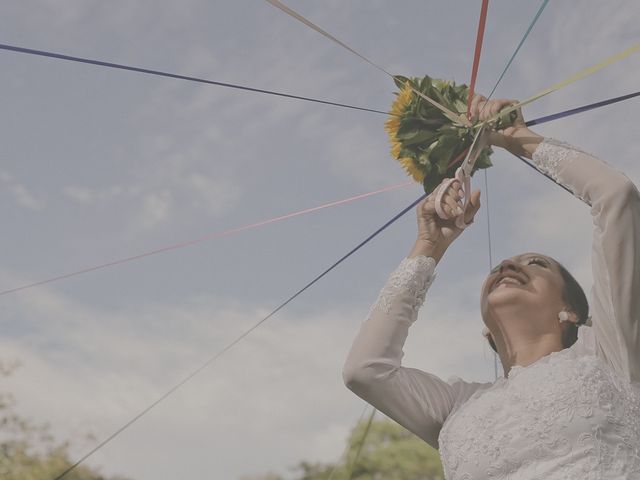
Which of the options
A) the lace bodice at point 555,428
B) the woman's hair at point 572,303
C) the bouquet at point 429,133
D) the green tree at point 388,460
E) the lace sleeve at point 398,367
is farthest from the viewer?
the green tree at point 388,460

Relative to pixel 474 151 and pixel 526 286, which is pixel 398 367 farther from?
pixel 474 151

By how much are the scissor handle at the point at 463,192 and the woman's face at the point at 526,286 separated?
0.24 m

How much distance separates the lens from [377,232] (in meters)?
3.60

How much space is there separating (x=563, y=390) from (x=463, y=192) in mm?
857

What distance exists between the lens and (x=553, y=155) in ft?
9.68

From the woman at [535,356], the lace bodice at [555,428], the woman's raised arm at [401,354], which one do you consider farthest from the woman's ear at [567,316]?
the woman's raised arm at [401,354]

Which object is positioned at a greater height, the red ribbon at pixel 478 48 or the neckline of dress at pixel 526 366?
the red ribbon at pixel 478 48

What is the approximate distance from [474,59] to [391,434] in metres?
14.1

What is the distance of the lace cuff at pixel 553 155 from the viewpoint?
2.92 m

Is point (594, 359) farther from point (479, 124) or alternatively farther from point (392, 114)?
point (392, 114)

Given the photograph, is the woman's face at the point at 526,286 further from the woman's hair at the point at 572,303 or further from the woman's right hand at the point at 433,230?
the woman's right hand at the point at 433,230

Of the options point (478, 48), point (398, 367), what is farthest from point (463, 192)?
point (398, 367)

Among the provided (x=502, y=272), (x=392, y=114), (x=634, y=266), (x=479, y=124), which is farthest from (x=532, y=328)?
(x=392, y=114)

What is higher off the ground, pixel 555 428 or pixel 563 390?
pixel 563 390
